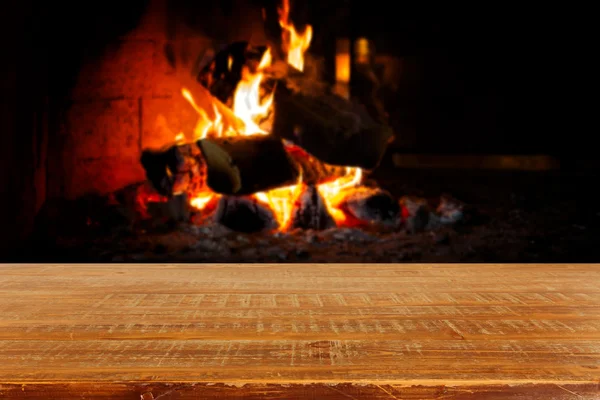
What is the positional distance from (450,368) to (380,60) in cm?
142

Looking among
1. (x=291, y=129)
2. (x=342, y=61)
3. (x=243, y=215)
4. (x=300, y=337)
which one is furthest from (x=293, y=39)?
(x=300, y=337)

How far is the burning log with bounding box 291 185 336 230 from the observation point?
1768 millimetres

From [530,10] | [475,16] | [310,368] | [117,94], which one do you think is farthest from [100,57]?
[310,368]

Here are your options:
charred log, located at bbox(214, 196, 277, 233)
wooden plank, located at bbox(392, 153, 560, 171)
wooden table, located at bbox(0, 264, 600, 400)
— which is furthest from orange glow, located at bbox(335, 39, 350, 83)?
wooden table, located at bbox(0, 264, 600, 400)

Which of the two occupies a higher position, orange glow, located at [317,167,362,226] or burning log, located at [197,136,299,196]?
burning log, located at [197,136,299,196]

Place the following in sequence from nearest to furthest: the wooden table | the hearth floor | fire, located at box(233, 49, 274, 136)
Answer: the wooden table → the hearth floor → fire, located at box(233, 49, 274, 136)

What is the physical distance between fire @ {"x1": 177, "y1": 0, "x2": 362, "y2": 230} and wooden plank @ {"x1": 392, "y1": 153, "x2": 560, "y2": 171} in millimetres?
197

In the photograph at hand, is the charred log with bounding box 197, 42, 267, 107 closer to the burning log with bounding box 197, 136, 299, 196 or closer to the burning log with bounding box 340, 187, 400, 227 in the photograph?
the burning log with bounding box 197, 136, 299, 196

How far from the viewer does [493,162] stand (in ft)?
5.90

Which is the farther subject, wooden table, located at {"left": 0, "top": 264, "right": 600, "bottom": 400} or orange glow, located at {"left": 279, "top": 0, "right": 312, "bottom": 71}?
orange glow, located at {"left": 279, "top": 0, "right": 312, "bottom": 71}

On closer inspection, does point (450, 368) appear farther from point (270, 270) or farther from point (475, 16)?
point (475, 16)


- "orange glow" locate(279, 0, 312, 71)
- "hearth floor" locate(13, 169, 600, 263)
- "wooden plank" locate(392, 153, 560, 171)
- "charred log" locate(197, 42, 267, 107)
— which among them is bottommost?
"hearth floor" locate(13, 169, 600, 263)

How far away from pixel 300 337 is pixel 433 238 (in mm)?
1259

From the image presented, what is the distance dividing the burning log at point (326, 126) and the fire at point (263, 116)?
43mm
